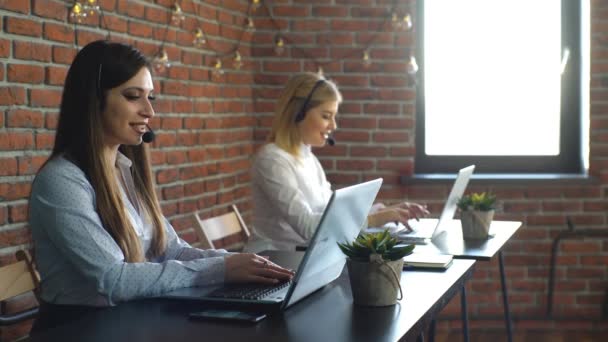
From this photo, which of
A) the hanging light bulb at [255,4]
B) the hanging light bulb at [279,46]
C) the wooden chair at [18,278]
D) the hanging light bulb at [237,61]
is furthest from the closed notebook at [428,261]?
the hanging light bulb at [255,4]

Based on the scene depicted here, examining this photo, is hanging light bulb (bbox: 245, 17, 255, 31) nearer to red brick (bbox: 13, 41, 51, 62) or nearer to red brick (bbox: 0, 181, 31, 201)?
red brick (bbox: 13, 41, 51, 62)

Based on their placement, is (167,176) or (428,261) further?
(167,176)

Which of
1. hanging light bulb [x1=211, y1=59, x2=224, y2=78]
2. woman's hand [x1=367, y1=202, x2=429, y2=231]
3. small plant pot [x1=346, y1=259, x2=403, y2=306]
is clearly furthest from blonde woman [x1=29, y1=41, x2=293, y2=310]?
hanging light bulb [x1=211, y1=59, x2=224, y2=78]

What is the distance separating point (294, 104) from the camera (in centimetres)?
356

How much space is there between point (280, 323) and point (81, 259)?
528 mm

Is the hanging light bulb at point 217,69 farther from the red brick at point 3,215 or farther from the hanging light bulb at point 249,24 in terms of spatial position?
the red brick at point 3,215

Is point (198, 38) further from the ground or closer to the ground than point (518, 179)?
further from the ground

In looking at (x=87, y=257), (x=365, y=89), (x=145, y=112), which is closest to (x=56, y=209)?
(x=87, y=257)

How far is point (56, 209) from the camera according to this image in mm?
1973

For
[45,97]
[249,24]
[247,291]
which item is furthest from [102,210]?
[249,24]

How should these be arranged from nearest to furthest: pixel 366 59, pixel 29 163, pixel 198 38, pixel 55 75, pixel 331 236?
pixel 331 236
pixel 29 163
pixel 55 75
pixel 198 38
pixel 366 59

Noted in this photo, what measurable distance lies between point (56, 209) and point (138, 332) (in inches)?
18.7

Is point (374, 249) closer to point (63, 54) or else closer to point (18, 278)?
point (18, 278)

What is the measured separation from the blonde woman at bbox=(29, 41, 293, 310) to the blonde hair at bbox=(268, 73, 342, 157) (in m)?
1.25
